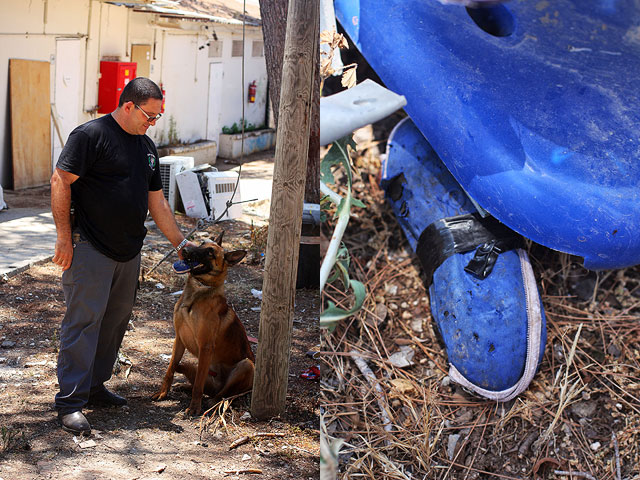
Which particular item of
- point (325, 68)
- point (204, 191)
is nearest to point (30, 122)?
point (204, 191)

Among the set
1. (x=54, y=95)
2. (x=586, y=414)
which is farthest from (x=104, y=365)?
(x=54, y=95)

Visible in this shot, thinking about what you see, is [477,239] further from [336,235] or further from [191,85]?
[191,85]

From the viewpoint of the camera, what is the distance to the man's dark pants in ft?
7.31

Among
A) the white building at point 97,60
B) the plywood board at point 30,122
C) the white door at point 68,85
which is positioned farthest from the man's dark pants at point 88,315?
the plywood board at point 30,122

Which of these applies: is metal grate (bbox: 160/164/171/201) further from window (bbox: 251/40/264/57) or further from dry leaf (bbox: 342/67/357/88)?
dry leaf (bbox: 342/67/357/88)

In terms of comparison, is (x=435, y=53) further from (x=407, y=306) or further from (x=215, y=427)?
(x=215, y=427)

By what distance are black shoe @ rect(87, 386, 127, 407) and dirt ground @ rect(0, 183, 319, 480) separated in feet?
0.10

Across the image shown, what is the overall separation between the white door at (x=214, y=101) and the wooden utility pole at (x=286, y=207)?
3512mm

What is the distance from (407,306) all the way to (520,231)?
1.03 feet

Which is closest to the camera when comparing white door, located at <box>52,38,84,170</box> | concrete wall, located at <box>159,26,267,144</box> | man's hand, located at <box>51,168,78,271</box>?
man's hand, located at <box>51,168,78,271</box>

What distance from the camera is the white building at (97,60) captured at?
4.54 meters

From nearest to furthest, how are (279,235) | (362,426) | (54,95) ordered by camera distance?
(362,426) → (279,235) → (54,95)

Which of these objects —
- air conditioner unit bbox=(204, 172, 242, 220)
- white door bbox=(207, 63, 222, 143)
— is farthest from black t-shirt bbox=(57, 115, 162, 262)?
white door bbox=(207, 63, 222, 143)

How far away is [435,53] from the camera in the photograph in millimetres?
1188
